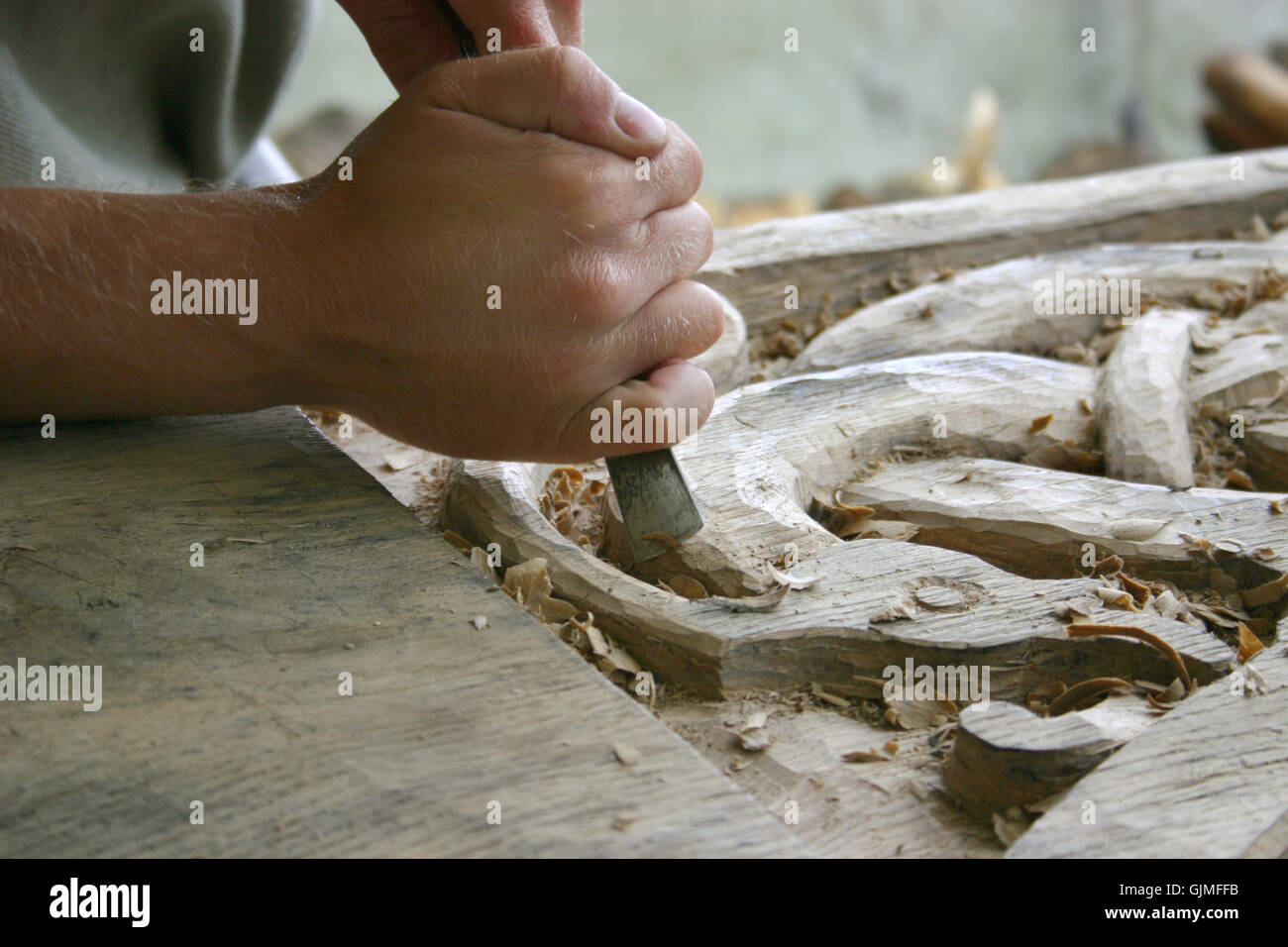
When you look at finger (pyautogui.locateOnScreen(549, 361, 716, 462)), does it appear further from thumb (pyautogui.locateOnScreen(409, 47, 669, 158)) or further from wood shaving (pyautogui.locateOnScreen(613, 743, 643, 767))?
wood shaving (pyautogui.locateOnScreen(613, 743, 643, 767))

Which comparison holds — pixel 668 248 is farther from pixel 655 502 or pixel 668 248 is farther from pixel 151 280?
pixel 151 280

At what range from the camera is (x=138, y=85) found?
172 cm

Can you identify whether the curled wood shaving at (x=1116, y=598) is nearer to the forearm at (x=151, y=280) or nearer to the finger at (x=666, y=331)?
the finger at (x=666, y=331)

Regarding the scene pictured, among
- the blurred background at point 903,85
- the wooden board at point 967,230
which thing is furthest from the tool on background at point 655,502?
the blurred background at point 903,85

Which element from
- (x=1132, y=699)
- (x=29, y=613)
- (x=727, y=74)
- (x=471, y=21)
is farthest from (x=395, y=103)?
(x=727, y=74)

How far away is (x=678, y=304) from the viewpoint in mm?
1126

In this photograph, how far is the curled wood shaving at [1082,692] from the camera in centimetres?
95

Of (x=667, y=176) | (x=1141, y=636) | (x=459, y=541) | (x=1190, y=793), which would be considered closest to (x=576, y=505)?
(x=459, y=541)

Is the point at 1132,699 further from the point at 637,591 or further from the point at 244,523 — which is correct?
the point at 244,523

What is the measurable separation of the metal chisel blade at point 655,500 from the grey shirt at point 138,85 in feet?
2.48

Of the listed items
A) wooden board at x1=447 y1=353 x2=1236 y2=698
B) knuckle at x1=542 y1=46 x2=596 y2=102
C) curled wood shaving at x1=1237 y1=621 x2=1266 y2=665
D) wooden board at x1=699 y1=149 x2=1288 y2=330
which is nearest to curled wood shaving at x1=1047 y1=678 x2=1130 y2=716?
wooden board at x1=447 y1=353 x2=1236 y2=698

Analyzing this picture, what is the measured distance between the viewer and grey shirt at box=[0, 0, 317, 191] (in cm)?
147

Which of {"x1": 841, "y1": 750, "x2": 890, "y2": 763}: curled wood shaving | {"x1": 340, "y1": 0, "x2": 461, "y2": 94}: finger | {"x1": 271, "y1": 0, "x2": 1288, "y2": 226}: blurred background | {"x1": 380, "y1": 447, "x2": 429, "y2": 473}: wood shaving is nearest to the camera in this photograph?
{"x1": 841, "y1": 750, "x2": 890, "y2": 763}: curled wood shaving

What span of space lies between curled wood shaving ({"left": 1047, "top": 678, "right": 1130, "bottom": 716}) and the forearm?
0.75 m
